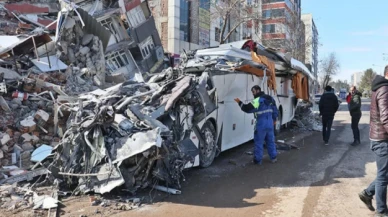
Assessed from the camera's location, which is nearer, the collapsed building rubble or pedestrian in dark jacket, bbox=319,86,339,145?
the collapsed building rubble

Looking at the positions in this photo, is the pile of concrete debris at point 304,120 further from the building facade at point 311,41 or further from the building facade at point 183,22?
the building facade at point 311,41

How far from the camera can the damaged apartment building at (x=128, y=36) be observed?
18891 mm

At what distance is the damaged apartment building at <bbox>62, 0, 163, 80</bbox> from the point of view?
18.9 m

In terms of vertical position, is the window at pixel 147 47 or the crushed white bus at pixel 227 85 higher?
the window at pixel 147 47

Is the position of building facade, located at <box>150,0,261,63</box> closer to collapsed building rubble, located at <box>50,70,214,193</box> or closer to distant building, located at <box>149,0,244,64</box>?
distant building, located at <box>149,0,244,64</box>

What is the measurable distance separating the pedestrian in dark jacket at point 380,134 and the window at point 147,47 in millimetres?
18468

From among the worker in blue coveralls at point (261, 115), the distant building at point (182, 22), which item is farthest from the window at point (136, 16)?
the worker in blue coveralls at point (261, 115)

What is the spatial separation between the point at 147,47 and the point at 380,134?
64.2 feet

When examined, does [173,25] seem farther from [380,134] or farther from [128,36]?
[380,134]

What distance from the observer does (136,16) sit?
22094 mm

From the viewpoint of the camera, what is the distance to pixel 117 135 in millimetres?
5172

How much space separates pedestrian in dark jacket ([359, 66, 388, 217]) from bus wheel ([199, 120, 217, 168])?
3210mm

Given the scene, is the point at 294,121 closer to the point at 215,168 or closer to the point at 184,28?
the point at 215,168

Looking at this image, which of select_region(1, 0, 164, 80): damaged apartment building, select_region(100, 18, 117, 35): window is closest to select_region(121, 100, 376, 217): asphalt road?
select_region(1, 0, 164, 80): damaged apartment building
